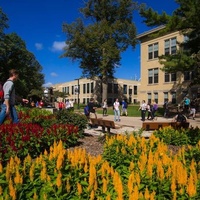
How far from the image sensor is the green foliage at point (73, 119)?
1045 cm

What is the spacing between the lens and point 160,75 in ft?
147

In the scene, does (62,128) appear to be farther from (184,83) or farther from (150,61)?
(150,61)

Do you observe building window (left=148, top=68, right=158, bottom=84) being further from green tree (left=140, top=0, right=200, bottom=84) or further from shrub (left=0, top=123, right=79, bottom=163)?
shrub (left=0, top=123, right=79, bottom=163)

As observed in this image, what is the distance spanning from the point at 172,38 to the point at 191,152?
4000cm

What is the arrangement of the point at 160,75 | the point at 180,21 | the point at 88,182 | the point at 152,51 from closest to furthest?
the point at 88,182 < the point at 180,21 < the point at 160,75 < the point at 152,51

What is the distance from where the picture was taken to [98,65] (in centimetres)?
4859

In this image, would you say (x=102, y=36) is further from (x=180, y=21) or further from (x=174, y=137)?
(x=174, y=137)

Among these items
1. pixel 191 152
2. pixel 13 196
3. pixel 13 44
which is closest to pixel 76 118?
pixel 191 152

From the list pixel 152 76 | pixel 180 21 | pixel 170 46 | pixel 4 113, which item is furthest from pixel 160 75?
pixel 4 113

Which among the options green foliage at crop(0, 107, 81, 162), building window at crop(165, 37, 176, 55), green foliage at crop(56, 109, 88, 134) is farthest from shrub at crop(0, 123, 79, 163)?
building window at crop(165, 37, 176, 55)

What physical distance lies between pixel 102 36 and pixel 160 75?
11.5 m

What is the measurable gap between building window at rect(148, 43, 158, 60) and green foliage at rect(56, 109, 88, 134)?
36580 mm

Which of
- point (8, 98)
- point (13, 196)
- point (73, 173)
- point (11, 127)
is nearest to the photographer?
point (13, 196)

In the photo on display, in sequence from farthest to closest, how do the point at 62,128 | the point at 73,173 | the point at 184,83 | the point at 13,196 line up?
the point at 184,83, the point at 62,128, the point at 73,173, the point at 13,196
